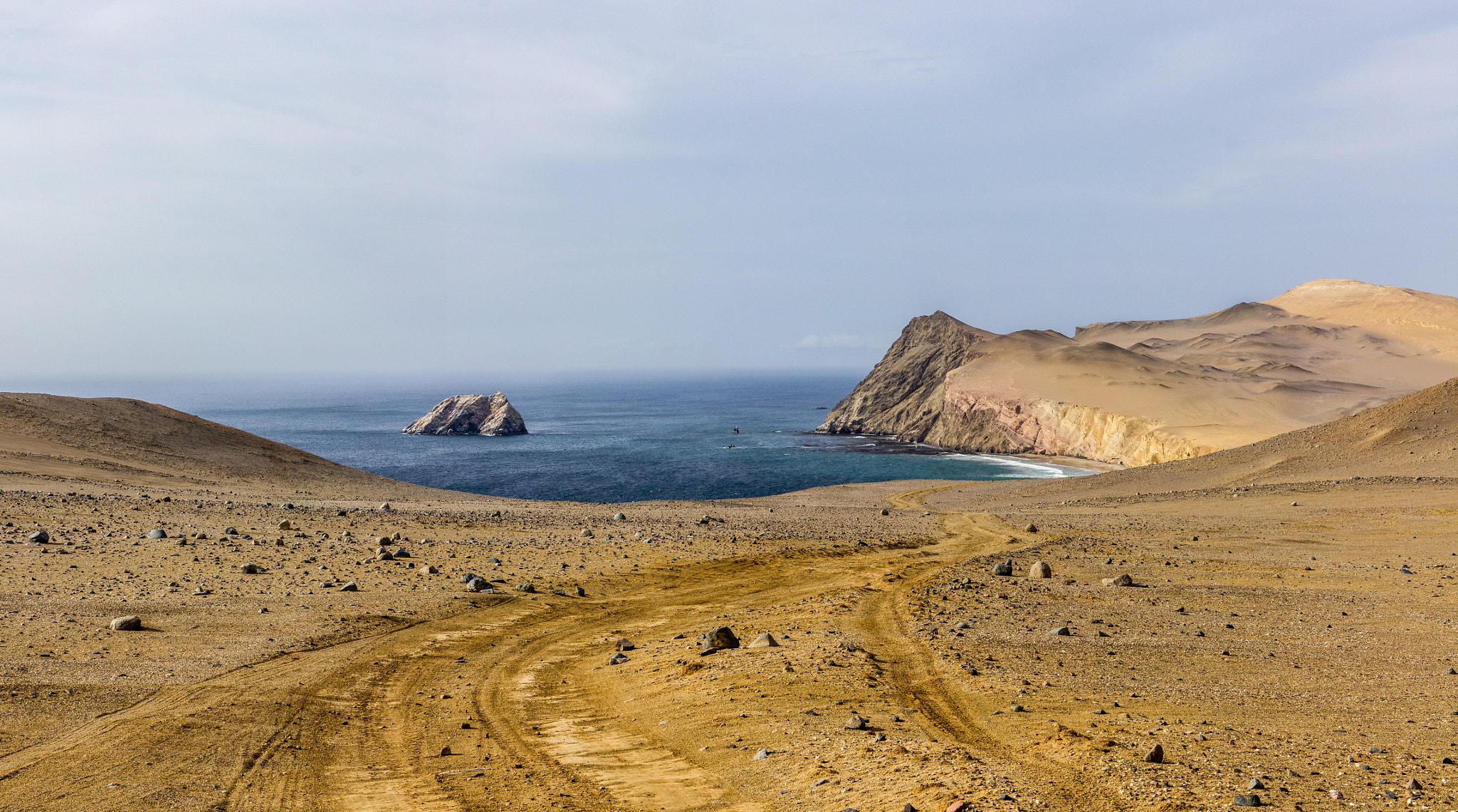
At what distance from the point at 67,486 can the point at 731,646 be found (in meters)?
32.2

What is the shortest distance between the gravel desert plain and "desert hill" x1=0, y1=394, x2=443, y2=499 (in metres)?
9.70

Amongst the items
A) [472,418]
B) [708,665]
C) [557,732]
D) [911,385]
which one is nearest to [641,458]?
[472,418]

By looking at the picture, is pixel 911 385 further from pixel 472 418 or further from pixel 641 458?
pixel 472 418

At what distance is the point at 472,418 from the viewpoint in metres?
124

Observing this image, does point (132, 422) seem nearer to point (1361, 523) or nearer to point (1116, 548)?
point (1116, 548)

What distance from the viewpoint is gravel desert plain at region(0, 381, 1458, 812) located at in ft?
28.6

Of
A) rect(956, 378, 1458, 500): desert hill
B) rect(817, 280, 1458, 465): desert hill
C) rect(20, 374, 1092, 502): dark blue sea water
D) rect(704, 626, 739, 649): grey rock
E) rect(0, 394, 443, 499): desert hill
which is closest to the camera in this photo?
rect(704, 626, 739, 649): grey rock

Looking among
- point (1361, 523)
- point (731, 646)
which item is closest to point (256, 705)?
point (731, 646)

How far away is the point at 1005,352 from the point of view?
11288 cm

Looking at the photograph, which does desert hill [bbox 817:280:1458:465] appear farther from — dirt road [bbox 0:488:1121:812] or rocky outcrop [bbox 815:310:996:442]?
dirt road [bbox 0:488:1121:812]

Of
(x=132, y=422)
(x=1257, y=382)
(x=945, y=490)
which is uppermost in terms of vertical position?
(x=1257, y=382)

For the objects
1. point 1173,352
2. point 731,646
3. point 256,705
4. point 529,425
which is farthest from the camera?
point 1173,352

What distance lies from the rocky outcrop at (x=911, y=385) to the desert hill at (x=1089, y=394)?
0.69 feet

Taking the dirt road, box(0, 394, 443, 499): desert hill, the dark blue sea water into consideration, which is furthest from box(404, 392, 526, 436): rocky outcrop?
the dirt road
